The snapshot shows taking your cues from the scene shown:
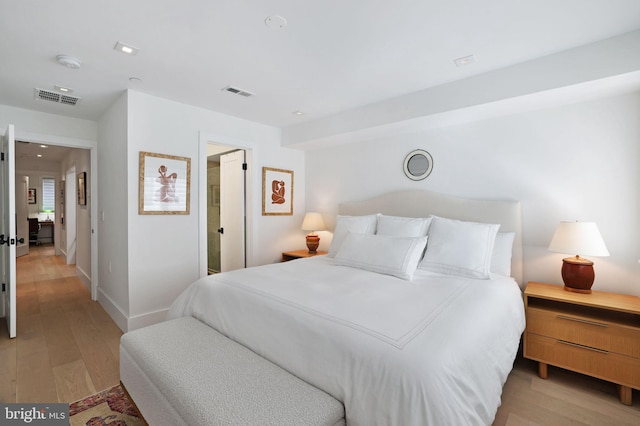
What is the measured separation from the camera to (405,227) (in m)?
2.92

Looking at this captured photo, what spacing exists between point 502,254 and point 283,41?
2.46m

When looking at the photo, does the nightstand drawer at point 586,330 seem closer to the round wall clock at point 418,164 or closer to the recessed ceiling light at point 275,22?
the round wall clock at point 418,164

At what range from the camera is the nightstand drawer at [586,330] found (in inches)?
76.6

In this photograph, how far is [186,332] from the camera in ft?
6.12

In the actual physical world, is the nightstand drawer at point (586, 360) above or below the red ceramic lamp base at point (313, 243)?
below

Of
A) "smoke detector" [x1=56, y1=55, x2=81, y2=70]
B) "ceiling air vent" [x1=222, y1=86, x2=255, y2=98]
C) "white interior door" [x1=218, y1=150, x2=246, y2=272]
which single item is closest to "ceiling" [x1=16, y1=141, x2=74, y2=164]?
"white interior door" [x1=218, y1=150, x2=246, y2=272]

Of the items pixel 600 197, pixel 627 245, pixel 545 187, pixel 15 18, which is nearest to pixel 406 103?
pixel 545 187

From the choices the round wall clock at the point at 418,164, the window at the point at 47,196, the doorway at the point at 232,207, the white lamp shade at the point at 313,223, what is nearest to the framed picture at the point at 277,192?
the doorway at the point at 232,207

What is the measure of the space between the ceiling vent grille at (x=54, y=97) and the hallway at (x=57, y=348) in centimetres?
237

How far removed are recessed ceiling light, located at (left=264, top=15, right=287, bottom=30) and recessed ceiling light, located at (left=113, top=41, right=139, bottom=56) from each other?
3.44ft

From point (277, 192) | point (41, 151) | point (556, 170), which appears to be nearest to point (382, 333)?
point (556, 170)

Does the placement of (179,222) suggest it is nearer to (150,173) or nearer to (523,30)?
(150,173)

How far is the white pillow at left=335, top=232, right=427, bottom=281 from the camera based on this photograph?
2.42 m

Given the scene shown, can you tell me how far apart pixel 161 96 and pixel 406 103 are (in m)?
2.54
